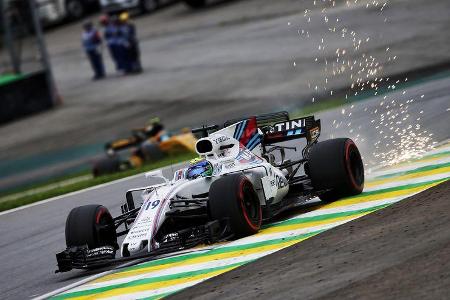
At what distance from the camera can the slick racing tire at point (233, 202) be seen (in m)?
9.91

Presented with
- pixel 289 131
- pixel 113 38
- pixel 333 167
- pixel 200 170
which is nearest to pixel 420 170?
pixel 289 131

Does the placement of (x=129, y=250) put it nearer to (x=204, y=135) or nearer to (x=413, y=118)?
(x=204, y=135)

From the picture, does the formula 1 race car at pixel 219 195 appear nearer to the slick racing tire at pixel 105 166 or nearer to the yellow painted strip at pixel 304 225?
the yellow painted strip at pixel 304 225

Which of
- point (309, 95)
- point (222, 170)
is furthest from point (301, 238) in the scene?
point (309, 95)

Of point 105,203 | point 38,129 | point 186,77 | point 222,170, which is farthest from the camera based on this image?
point 186,77

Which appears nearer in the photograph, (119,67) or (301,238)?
(301,238)

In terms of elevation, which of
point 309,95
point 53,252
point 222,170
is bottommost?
point 309,95

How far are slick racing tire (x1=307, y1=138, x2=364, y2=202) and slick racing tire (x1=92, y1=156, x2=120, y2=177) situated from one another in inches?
346

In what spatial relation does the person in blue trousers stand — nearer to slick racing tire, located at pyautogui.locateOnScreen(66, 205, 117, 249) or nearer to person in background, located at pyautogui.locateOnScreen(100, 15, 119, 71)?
person in background, located at pyautogui.locateOnScreen(100, 15, 119, 71)

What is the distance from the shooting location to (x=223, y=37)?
3400 cm

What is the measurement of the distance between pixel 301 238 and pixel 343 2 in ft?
79.5

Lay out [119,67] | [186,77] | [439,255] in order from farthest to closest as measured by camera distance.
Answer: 1. [119,67]
2. [186,77]
3. [439,255]

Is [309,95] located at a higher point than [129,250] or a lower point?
lower

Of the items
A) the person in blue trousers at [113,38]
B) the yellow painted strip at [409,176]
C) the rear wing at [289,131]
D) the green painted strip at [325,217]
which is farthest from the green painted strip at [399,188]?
the person in blue trousers at [113,38]
